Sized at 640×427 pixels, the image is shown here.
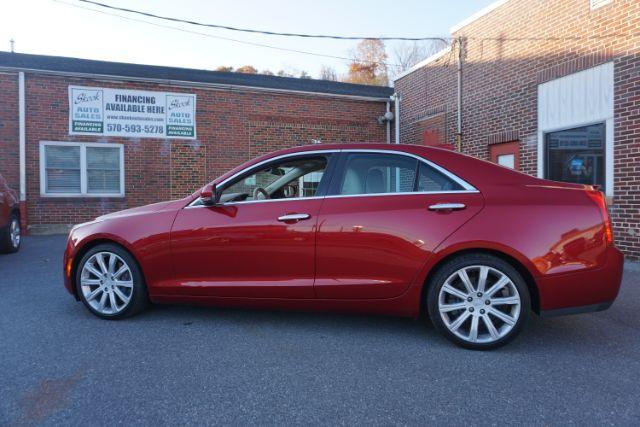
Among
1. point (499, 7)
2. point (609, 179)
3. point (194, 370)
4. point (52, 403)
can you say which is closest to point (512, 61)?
point (499, 7)

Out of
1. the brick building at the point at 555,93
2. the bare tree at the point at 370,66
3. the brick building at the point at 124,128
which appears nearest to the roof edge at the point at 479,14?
the brick building at the point at 555,93

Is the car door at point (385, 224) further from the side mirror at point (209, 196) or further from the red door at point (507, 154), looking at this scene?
the red door at point (507, 154)

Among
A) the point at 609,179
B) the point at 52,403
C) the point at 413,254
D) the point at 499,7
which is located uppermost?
the point at 499,7

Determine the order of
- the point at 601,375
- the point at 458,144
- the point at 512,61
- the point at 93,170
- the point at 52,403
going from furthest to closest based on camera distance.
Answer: the point at 93,170
the point at 458,144
the point at 512,61
the point at 601,375
the point at 52,403

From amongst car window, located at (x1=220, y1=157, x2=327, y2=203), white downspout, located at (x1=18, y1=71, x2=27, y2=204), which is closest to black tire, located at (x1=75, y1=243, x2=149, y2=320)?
car window, located at (x1=220, y1=157, x2=327, y2=203)

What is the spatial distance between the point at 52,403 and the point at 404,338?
95.0 inches

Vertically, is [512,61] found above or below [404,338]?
above

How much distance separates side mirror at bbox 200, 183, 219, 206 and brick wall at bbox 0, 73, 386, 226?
860 centimetres

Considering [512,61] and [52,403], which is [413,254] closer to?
[52,403]

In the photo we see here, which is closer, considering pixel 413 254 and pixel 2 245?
pixel 413 254

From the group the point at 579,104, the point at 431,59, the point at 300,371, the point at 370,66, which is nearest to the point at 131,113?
the point at 431,59

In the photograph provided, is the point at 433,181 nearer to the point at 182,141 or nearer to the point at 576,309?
the point at 576,309

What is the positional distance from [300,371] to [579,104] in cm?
700

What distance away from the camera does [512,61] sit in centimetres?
901
